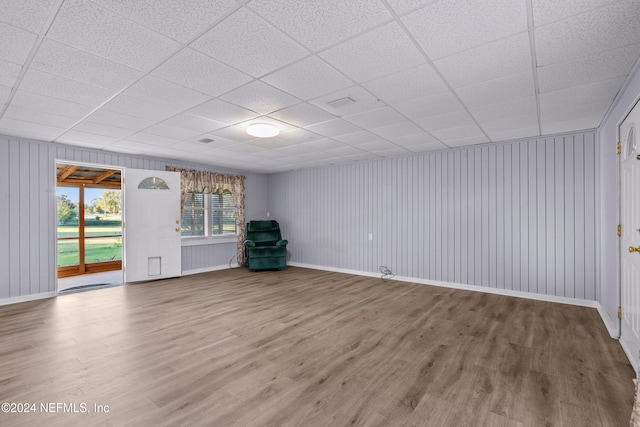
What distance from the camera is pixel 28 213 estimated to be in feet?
14.3

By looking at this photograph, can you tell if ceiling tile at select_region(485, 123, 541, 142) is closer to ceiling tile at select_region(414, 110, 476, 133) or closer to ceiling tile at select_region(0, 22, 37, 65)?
ceiling tile at select_region(414, 110, 476, 133)

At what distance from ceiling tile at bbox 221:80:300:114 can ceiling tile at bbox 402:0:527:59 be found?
1332mm

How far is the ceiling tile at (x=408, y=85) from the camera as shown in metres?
2.39

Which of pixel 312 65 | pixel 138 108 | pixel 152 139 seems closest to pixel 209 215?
pixel 152 139

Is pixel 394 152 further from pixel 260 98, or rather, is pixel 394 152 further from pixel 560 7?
pixel 560 7

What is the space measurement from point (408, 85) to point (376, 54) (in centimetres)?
63

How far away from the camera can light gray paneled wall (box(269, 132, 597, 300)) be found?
4066mm

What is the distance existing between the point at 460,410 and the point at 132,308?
13.0ft

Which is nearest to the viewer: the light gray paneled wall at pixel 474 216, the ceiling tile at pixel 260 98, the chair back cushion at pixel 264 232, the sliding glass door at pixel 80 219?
the ceiling tile at pixel 260 98

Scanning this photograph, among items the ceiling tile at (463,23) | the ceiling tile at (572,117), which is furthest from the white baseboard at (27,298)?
the ceiling tile at (572,117)

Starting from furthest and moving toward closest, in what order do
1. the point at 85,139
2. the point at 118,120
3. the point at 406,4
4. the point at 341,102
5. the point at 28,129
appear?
1. the point at 85,139
2. the point at 28,129
3. the point at 118,120
4. the point at 341,102
5. the point at 406,4

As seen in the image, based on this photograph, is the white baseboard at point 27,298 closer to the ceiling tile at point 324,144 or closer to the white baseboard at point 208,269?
the white baseboard at point 208,269

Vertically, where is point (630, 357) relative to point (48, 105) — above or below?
below

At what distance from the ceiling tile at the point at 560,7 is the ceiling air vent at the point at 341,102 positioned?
5.09 ft
